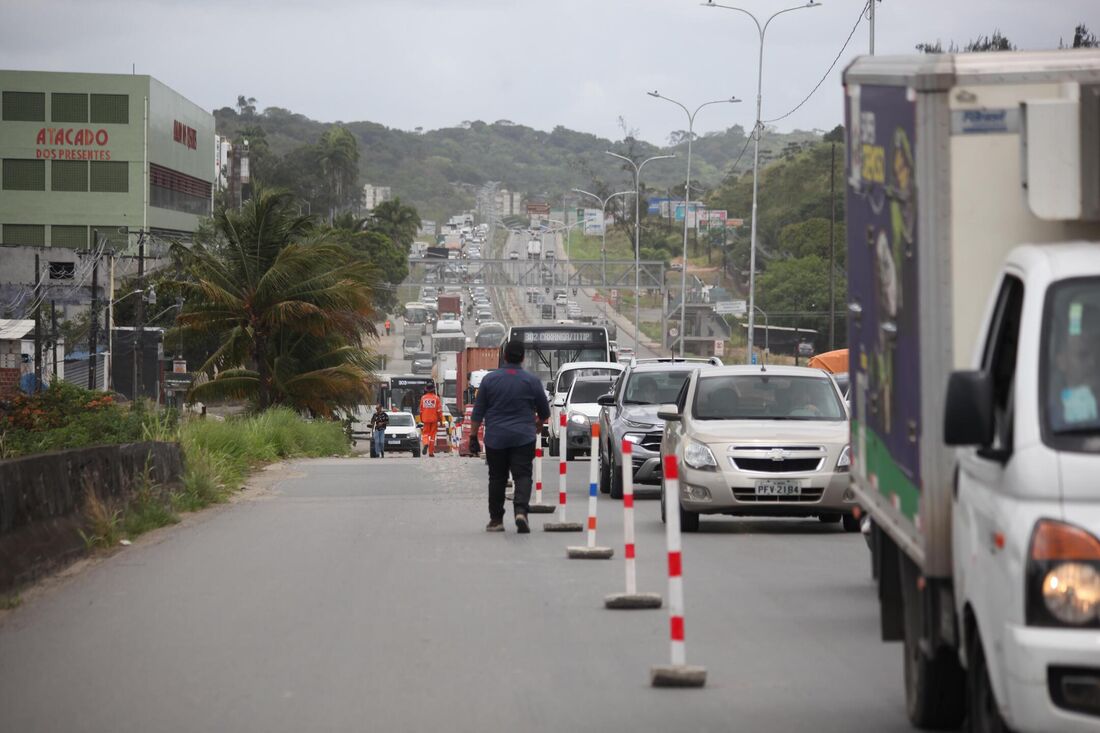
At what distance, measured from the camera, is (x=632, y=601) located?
35.9ft

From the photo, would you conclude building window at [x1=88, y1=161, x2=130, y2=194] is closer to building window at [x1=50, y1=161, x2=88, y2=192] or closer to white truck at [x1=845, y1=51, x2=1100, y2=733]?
building window at [x1=50, y1=161, x2=88, y2=192]

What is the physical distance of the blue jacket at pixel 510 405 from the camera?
1603 centimetres

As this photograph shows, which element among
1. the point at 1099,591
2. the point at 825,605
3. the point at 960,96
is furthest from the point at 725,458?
the point at 1099,591

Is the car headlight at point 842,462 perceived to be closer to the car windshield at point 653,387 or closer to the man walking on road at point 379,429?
the car windshield at point 653,387

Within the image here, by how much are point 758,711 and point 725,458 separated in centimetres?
818

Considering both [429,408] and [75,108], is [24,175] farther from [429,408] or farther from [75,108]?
[429,408]

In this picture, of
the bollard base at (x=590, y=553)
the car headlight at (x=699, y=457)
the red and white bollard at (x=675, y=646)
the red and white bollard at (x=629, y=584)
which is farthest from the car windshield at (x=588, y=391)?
the red and white bollard at (x=675, y=646)

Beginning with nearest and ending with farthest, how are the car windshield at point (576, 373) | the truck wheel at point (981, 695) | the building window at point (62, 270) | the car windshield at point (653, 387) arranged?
the truck wheel at point (981, 695) < the car windshield at point (653, 387) < the car windshield at point (576, 373) < the building window at point (62, 270)

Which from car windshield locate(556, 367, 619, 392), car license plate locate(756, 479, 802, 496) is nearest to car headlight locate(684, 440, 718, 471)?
car license plate locate(756, 479, 802, 496)

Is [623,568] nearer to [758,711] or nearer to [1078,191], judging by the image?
[758,711]

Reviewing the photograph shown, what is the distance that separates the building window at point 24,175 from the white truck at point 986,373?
243 ft

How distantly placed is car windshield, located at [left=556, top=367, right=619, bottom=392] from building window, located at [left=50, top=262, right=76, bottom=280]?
3583 cm

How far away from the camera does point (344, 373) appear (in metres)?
39.6

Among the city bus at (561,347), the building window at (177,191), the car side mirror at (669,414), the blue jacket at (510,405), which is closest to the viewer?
the blue jacket at (510,405)
